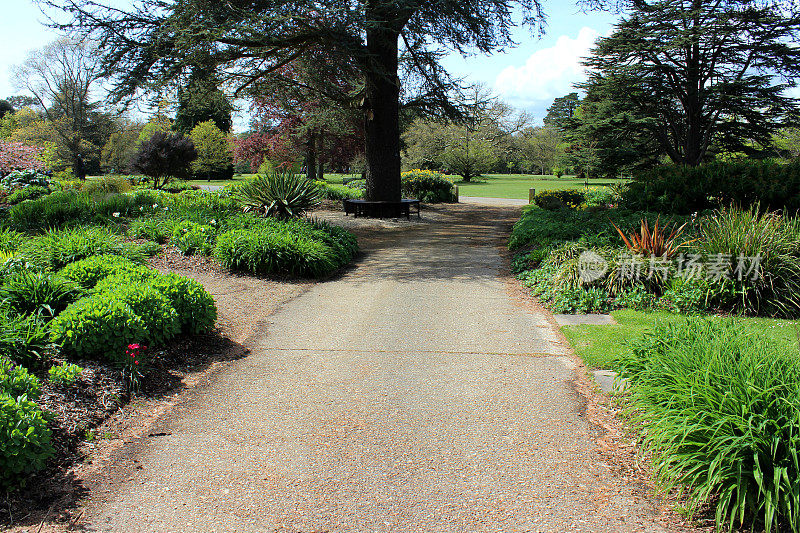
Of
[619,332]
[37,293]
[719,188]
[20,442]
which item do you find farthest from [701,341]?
[719,188]

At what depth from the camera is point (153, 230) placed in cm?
1009

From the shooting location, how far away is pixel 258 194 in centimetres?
1162

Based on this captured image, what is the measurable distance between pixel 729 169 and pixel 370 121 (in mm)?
9402

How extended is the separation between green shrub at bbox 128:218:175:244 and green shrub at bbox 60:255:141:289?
159 inches

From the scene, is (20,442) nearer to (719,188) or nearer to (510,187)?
(719,188)

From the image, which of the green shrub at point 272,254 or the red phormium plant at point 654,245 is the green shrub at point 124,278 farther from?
the red phormium plant at point 654,245

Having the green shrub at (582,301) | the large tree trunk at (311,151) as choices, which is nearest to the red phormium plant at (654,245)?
the green shrub at (582,301)

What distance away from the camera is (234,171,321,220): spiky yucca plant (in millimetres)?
11445

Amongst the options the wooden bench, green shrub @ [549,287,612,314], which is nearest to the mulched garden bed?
green shrub @ [549,287,612,314]

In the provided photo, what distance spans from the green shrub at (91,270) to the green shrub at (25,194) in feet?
28.7

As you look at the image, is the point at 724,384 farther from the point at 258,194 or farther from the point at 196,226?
the point at 258,194

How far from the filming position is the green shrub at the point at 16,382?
3355mm

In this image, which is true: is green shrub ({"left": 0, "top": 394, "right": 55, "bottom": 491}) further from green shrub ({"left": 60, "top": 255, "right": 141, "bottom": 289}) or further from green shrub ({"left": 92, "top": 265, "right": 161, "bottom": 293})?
green shrub ({"left": 60, "top": 255, "right": 141, "bottom": 289})

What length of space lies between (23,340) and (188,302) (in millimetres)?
1540
